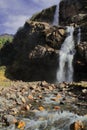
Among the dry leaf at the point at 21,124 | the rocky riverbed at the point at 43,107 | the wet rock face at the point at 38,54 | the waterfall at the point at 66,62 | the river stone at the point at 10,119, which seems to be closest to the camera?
the dry leaf at the point at 21,124

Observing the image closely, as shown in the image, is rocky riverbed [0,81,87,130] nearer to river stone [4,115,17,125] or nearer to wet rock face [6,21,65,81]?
river stone [4,115,17,125]

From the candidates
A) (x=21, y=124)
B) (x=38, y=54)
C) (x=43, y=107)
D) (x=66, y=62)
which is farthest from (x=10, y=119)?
(x=38, y=54)

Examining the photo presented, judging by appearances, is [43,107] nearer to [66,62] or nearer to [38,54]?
[66,62]

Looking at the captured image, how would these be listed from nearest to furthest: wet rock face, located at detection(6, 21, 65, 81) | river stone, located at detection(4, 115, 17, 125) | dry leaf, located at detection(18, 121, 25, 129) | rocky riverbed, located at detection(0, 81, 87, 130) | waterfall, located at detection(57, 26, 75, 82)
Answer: dry leaf, located at detection(18, 121, 25, 129) < rocky riverbed, located at detection(0, 81, 87, 130) < river stone, located at detection(4, 115, 17, 125) < waterfall, located at detection(57, 26, 75, 82) < wet rock face, located at detection(6, 21, 65, 81)

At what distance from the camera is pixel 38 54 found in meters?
69.1

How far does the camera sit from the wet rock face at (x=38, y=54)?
2627 inches

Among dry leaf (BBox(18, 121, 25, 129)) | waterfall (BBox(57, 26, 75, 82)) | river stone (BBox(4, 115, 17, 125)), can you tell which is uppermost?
waterfall (BBox(57, 26, 75, 82))

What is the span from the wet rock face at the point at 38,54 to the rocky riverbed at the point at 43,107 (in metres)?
18.1

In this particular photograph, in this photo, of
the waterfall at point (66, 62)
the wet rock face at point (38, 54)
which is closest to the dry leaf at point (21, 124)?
the waterfall at point (66, 62)

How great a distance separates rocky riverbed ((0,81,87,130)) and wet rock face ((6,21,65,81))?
18117 millimetres

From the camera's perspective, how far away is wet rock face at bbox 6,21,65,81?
66.7m

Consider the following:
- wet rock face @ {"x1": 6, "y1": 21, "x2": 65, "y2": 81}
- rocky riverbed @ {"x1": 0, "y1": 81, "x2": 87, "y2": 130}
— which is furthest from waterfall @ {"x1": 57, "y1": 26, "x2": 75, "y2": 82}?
rocky riverbed @ {"x1": 0, "y1": 81, "x2": 87, "y2": 130}

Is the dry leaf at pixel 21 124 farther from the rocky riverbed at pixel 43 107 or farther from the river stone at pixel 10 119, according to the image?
the river stone at pixel 10 119

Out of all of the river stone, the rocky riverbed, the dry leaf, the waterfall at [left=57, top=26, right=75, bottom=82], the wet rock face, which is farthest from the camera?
the wet rock face
